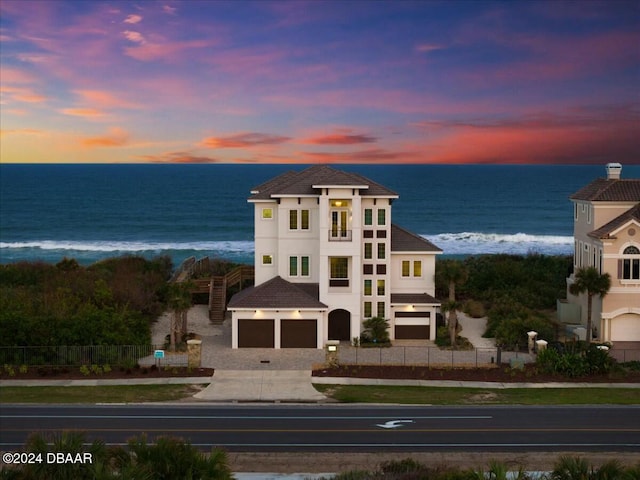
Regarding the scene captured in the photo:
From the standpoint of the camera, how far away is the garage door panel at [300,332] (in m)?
40.5

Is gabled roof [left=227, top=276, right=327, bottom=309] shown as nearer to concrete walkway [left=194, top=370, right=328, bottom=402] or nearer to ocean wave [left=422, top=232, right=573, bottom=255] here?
concrete walkway [left=194, top=370, right=328, bottom=402]

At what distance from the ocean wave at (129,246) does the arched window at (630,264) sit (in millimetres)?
60824

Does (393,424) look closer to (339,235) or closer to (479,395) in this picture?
(479,395)

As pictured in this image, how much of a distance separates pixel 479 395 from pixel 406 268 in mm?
14116

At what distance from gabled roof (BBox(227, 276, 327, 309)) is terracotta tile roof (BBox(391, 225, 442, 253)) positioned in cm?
605

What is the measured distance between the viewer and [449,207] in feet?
493

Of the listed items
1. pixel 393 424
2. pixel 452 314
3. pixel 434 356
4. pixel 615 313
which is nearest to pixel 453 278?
pixel 452 314

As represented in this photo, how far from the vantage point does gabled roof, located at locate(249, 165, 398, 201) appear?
41.3m

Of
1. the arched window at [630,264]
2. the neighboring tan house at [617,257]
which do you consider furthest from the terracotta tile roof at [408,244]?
the arched window at [630,264]

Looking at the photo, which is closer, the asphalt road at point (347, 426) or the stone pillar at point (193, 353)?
the asphalt road at point (347, 426)

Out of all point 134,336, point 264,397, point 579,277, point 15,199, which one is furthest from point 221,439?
point 15,199

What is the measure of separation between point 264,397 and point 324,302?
439 inches

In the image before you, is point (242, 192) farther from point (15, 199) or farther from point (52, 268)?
point (52, 268)

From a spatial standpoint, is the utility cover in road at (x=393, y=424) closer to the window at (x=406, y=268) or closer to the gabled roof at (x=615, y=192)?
the window at (x=406, y=268)
